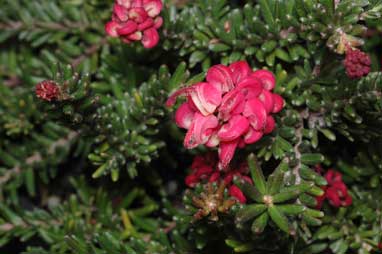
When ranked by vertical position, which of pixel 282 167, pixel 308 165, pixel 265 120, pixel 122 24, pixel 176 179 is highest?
pixel 122 24

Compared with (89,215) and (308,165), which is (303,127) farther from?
(89,215)

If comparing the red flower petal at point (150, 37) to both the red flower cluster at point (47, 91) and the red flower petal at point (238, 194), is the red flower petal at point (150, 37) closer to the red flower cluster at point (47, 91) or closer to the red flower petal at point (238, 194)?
the red flower cluster at point (47, 91)

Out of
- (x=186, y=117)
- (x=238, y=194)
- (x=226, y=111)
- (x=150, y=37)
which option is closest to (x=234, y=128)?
(x=226, y=111)

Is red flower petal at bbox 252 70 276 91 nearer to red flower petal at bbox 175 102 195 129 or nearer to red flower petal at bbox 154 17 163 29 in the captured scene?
red flower petal at bbox 175 102 195 129

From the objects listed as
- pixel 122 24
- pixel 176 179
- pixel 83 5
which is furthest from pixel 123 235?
pixel 83 5

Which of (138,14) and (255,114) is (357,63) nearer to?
(255,114)

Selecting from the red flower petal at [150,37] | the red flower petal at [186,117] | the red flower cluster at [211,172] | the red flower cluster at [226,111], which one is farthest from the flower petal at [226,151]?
the red flower petal at [150,37]

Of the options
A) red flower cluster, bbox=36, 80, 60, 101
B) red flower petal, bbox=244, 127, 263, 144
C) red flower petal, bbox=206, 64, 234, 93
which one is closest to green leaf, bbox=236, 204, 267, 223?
red flower petal, bbox=244, 127, 263, 144
